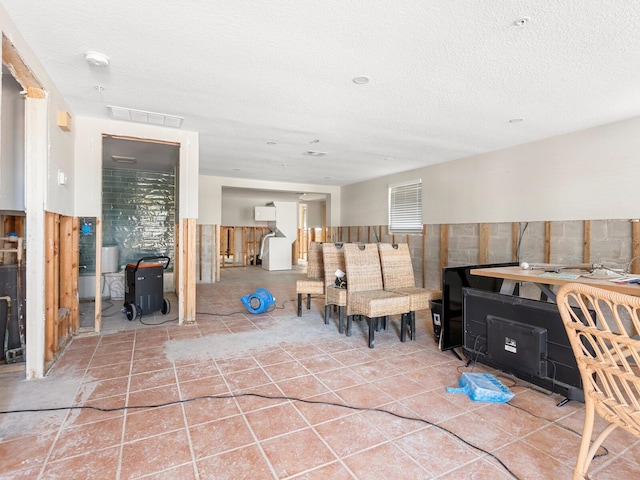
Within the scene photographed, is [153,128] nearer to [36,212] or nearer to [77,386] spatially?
[36,212]

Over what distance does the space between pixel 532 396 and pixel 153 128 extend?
476 centimetres

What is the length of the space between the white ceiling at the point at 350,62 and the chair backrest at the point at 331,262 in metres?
1.55

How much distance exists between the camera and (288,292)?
6457 mm

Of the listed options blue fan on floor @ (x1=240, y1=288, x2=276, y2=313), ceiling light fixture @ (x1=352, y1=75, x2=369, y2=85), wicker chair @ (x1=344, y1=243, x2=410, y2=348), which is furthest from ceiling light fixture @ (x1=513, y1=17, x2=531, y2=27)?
blue fan on floor @ (x1=240, y1=288, x2=276, y2=313)

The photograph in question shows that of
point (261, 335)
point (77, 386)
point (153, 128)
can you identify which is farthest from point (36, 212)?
point (261, 335)

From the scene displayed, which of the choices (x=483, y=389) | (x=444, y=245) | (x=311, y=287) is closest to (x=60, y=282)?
(x=311, y=287)

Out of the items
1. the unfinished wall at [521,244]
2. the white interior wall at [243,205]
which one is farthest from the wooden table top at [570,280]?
the white interior wall at [243,205]

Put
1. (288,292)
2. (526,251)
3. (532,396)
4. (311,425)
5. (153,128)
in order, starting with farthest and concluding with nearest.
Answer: (288,292), (526,251), (153,128), (532,396), (311,425)

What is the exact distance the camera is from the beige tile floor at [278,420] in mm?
1684

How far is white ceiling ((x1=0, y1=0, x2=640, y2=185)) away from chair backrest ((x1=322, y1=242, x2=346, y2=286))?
1.55m

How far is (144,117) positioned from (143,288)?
2.19 meters

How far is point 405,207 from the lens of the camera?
717cm

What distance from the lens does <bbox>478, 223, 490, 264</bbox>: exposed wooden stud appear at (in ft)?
17.7

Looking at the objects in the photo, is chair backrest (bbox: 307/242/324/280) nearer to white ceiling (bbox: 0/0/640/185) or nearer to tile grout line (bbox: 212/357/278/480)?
white ceiling (bbox: 0/0/640/185)
